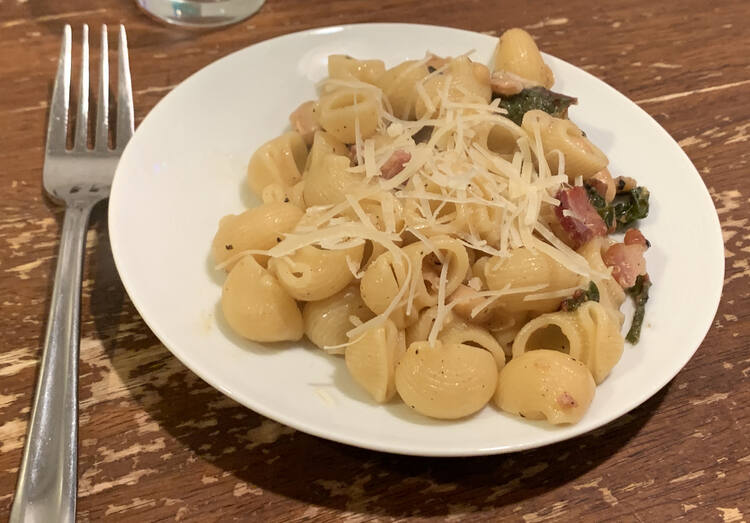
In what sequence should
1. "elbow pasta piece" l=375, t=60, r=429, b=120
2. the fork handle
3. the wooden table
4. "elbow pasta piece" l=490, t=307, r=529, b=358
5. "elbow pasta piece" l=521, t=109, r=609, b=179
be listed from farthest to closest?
Result: 1. "elbow pasta piece" l=375, t=60, r=429, b=120
2. "elbow pasta piece" l=521, t=109, r=609, b=179
3. "elbow pasta piece" l=490, t=307, r=529, b=358
4. the wooden table
5. the fork handle

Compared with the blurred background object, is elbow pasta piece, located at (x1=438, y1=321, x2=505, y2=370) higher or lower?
lower

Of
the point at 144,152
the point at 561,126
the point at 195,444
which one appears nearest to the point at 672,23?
the point at 561,126

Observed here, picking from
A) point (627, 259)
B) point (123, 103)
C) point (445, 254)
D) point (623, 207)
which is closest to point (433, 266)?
point (445, 254)

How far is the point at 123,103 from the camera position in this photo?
5.01 ft

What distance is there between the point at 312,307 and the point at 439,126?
0.41 metres

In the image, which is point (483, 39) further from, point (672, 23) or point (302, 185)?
point (672, 23)

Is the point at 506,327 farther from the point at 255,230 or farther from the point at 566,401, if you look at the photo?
the point at 255,230

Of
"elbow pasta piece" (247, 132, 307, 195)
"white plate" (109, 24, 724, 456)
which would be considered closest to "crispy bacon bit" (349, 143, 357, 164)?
"elbow pasta piece" (247, 132, 307, 195)

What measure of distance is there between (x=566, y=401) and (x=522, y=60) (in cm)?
83

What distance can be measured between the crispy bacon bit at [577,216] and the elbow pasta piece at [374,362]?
386mm

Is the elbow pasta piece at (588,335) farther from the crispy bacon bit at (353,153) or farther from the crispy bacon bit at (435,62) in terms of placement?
the crispy bacon bit at (435,62)

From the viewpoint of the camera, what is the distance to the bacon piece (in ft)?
3.79

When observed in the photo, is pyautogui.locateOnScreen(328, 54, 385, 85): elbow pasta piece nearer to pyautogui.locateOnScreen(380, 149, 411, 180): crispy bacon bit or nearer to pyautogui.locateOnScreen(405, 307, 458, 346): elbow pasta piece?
pyautogui.locateOnScreen(380, 149, 411, 180): crispy bacon bit

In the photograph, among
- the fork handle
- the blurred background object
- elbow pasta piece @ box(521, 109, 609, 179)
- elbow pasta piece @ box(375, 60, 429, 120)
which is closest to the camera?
the fork handle
